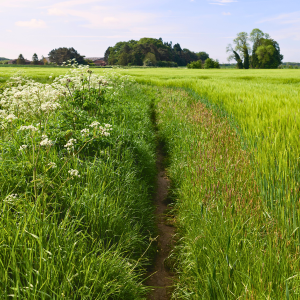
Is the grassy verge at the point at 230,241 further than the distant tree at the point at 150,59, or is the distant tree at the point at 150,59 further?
the distant tree at the point at 150,59

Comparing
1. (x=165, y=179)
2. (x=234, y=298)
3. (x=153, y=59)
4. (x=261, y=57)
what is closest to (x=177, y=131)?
(x=165, y=179)

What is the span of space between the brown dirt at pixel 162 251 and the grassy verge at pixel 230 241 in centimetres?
13

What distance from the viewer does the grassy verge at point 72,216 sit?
1.62 metres

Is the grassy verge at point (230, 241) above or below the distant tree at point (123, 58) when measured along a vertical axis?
below

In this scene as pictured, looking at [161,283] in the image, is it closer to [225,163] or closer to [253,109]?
[225,163]

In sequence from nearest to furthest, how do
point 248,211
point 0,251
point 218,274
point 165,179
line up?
point 0,251 → point 218,274 → point 248,211 → point 165,179

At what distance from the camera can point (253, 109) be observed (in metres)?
4.92

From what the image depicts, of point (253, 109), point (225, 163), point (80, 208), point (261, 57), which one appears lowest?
point (80, 208)

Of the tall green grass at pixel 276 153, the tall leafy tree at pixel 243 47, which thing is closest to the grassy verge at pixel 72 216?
the tall green grass at pixel 276 153

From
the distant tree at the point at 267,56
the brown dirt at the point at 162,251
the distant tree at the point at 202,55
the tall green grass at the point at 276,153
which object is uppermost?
the distant tree at the point at 202,55

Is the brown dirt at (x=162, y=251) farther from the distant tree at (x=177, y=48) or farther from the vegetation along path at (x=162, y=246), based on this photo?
the distant tree at (x=177, y=48)

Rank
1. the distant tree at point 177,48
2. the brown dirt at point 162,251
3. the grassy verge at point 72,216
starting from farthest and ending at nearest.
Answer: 1. the distant tree at point 177,48
2. the brown dirt at point 162,251
3. the grassy verge at point 72,216

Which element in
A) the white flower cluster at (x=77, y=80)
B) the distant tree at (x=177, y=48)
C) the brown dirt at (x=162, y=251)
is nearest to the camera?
the brown dirt at (x=162, y=251)

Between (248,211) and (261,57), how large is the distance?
8140cm
